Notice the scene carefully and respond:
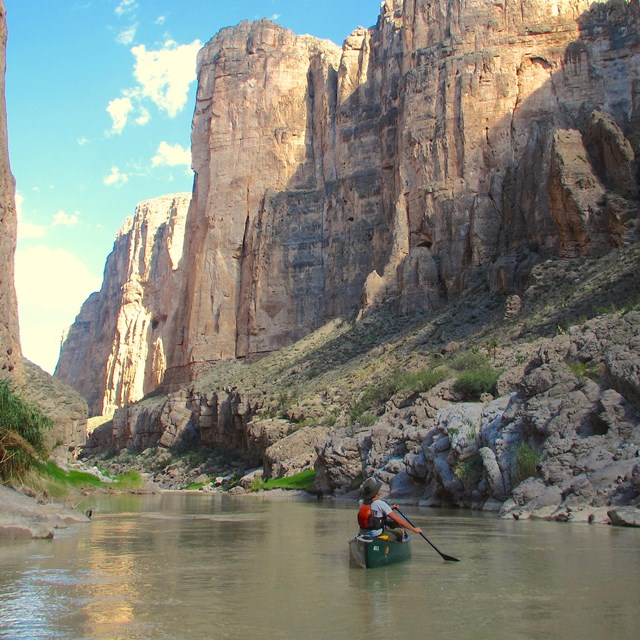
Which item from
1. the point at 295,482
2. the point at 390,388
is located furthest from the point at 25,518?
the point at 390,388

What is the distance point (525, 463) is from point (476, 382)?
34.6 feet

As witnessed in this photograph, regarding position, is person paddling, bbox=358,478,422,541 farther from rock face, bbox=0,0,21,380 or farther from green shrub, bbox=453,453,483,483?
rock face, bbox=0,0,21,380

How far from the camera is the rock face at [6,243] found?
19.3 metres

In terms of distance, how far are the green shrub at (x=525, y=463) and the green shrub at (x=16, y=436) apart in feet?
35.5

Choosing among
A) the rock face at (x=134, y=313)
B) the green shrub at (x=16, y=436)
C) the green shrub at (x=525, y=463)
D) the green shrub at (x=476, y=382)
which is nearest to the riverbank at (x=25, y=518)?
the green shrub at (x=16, y=436)

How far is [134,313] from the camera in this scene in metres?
104

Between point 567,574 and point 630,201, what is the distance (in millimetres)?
31308

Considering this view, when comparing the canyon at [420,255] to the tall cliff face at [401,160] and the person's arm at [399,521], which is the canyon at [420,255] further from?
the person's arm at [399,521]

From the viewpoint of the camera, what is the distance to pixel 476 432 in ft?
72.5

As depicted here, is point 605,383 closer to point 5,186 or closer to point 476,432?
point 476,432

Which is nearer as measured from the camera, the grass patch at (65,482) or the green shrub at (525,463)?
the green shrub at (525,463)

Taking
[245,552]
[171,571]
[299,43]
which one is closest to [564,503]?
[245,552]

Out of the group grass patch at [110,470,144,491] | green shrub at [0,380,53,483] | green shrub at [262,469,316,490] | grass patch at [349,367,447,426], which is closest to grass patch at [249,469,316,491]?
green shrub at [262,469,316,490]

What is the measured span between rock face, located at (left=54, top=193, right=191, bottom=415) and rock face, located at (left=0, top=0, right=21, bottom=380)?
67.2 m
